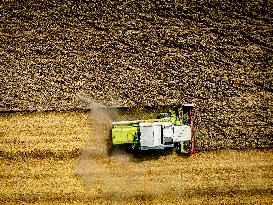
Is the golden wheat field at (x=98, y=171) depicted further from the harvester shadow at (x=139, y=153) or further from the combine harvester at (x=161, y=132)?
the combine harvester at (x=161, y=132)

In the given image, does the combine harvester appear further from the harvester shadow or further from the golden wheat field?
the golden wheat field

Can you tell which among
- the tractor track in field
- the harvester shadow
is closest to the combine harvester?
the harvester shadow

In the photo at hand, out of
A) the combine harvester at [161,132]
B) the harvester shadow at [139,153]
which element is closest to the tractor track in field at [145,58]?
the combine harvester at [161,132]

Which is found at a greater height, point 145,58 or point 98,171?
point 145,58

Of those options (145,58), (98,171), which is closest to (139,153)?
(98,171)

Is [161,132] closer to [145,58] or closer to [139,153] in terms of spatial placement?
[139,153]

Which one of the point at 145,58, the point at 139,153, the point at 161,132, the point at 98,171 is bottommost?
the point at 98,171

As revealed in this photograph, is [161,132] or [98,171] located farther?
[98,171]
